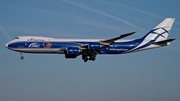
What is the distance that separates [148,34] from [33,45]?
24.2 meters

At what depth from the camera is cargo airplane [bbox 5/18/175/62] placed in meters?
72.9

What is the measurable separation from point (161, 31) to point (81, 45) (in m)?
18.6

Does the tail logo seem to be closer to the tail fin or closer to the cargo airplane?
the tail fin

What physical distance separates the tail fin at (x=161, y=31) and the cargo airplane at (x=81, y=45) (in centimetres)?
138

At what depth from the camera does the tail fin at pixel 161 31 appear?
81.7 m

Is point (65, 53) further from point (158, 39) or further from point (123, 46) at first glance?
point (158, 39)

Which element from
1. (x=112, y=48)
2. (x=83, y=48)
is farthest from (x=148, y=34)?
(x=83, y=48)

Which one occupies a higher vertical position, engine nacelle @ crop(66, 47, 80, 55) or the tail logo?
the tail logo

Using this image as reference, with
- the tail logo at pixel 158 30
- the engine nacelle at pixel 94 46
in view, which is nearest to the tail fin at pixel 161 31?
the tail logo at pixel 158 30

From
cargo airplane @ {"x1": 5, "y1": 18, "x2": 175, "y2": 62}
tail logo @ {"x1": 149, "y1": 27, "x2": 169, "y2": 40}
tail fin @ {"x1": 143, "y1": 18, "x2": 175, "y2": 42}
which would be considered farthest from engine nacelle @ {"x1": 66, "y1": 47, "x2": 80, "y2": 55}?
tail logo @ {"x1": 149, "y1": 27, "x2": 169, "y2": 40}

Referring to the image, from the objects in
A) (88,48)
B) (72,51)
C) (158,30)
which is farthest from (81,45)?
(158,30)

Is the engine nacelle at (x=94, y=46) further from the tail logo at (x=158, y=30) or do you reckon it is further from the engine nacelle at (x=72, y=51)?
the tail logo at (x=158, y=30)

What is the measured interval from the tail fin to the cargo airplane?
138 centimetres

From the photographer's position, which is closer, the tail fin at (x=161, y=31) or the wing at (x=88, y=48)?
the wing at (x=88, y=48)
